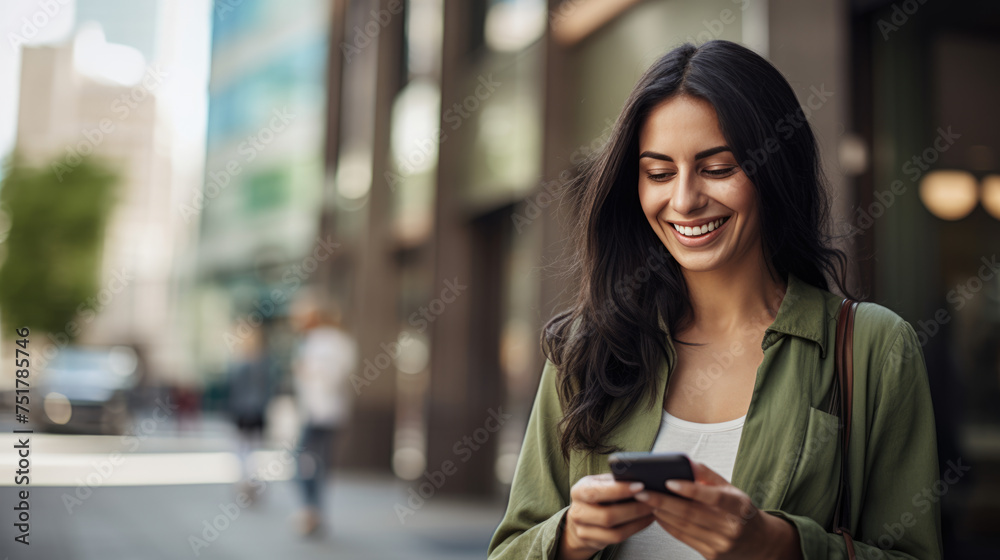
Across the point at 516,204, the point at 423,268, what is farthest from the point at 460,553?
the point at 423,268

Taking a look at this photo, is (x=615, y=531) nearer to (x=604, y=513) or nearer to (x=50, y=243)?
(x=604, y=513)

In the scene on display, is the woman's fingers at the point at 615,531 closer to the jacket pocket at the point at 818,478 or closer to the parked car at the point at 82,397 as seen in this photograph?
the jacket pocket at the point at 818,478

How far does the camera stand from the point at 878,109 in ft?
16.2

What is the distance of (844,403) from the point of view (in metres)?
1.74

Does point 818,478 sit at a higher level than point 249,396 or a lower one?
higher

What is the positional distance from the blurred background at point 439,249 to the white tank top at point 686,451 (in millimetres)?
411

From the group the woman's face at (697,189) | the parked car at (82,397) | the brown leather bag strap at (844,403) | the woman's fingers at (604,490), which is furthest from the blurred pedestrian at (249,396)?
the parked car at (82,397)

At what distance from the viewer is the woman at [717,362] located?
1.68 metres

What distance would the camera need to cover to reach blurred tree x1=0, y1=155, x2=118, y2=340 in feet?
115

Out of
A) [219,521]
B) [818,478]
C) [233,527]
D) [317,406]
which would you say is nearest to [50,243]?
[219,521]

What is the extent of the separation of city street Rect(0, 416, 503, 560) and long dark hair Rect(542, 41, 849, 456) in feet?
19.2

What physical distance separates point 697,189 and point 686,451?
582 mm

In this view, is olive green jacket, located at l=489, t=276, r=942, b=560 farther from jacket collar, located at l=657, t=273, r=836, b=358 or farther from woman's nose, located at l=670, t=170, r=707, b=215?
woman's nose, located at l=670, t=170, r=707, b=215

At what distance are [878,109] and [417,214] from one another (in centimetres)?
955
